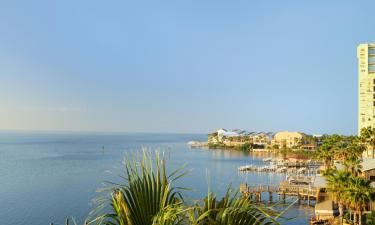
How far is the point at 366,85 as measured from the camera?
2977 inches

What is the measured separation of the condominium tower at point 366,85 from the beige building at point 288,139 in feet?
170

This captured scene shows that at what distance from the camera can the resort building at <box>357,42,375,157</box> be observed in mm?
74044

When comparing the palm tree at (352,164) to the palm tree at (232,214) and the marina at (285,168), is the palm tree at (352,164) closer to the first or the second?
the palm tree at (232,214)

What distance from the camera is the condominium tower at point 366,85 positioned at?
74.1 metres

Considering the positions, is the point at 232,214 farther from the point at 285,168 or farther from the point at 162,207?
the point at 285,168

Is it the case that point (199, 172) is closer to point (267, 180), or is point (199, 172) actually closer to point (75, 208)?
point (267, 180)

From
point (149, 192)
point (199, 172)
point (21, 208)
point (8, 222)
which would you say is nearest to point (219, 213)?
point (149, 192)

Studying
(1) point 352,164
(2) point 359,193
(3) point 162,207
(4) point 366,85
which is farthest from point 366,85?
(3) point 162,207

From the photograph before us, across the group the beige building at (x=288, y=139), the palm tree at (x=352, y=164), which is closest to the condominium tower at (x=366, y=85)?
the palm tree at (x=352, y=164)

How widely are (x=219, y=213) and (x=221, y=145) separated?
162 metres

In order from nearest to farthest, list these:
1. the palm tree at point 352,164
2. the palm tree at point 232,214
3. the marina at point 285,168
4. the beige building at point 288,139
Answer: the palm tree at point 232,214 < the palm tree at point 352,164 < the marina at point 285,168 < the beige building at point 288,139

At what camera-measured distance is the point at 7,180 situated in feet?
218

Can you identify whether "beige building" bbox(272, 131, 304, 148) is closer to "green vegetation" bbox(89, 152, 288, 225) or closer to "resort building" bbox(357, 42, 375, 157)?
"resort building" bbox(357, 42, 375, 157)

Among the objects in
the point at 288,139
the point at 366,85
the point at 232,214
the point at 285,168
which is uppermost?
the point at 366,85
